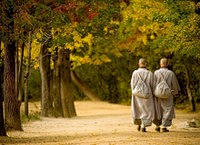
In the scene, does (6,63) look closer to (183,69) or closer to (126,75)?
(183,69)

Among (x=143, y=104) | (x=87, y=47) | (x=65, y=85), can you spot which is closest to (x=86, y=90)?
(x=87, y=47)

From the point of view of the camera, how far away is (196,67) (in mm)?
32781

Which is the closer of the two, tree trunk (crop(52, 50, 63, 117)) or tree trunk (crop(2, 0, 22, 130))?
tree trunk (crop(2, 0, 22, 130))

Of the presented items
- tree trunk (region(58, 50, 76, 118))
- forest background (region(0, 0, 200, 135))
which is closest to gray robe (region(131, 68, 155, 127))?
forest background (region(0, 0, 200, 135))

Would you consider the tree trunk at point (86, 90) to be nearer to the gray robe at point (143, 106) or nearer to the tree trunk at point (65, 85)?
the tree trunk at point (65, 85)

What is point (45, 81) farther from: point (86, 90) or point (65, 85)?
point (86, 90)

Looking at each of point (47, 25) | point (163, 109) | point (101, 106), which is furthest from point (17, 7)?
point (101, 106)

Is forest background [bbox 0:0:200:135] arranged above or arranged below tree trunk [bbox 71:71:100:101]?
above

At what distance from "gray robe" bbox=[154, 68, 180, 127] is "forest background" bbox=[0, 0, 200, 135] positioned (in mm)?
1550

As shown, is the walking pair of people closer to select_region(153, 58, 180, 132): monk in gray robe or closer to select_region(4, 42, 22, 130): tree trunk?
select_region(153, 58, 180, 132): monk in gray robe

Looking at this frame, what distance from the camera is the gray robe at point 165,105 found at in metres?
17.8

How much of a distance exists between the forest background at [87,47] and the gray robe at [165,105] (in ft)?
5.09

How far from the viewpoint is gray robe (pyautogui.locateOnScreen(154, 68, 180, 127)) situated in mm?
17812

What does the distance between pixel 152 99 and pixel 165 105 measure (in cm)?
41
